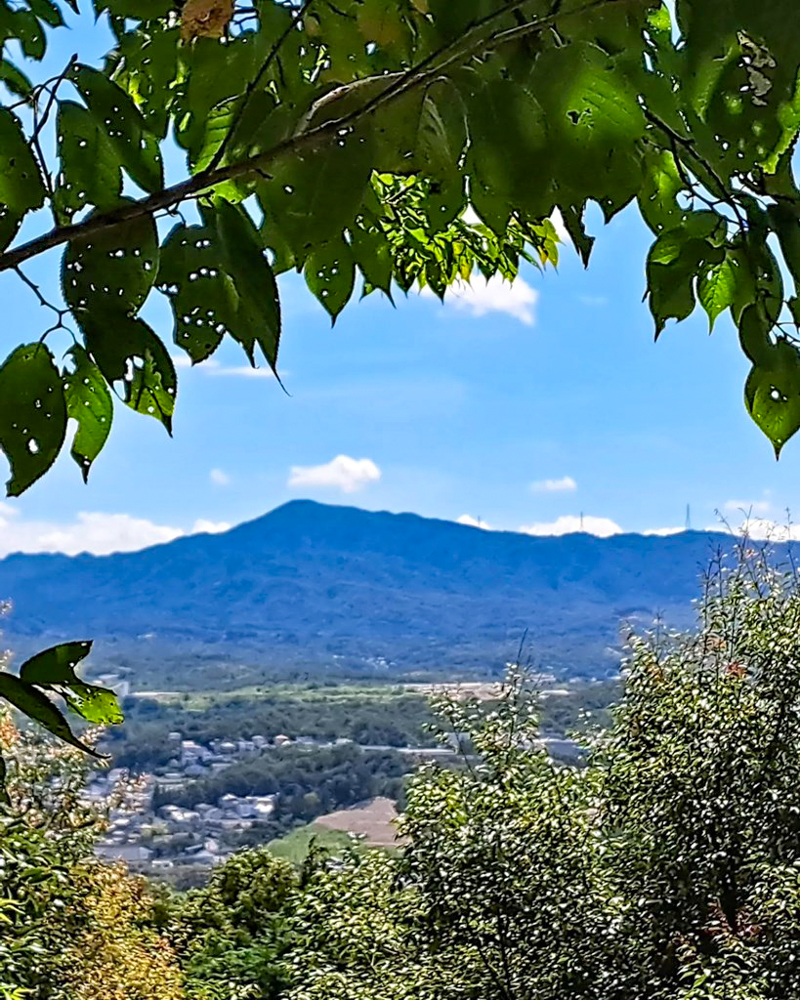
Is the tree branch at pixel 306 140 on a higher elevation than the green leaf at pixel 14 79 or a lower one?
lower

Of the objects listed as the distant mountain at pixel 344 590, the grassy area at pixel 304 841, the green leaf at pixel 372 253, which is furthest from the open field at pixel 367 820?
the green leaf at pixel 372 253

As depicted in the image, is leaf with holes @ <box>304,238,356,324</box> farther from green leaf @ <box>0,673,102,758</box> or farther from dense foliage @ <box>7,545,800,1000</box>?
dense foliage @ <box>7,545,800,1000</box>

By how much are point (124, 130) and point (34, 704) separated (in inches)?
4.4

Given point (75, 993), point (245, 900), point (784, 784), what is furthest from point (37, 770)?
point (784, 784)

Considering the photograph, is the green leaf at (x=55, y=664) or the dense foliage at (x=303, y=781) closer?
the green leaf at (x=55, y=664)

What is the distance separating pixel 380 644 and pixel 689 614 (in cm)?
913

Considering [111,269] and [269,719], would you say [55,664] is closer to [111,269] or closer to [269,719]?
[111,269]

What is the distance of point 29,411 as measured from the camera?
19 centimetres

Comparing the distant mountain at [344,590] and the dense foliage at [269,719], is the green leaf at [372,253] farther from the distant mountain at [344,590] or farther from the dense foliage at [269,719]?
the distant mountain at [344,590]

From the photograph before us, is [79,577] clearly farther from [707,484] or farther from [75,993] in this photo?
[75,993]

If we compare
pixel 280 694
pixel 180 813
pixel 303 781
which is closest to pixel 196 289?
pixel 180 813

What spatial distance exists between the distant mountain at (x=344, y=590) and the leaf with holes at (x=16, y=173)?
937 centimetres

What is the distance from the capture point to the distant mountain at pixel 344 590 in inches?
460

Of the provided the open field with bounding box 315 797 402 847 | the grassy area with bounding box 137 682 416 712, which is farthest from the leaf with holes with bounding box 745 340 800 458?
the grassy area with bounding box 137 682 416 712
